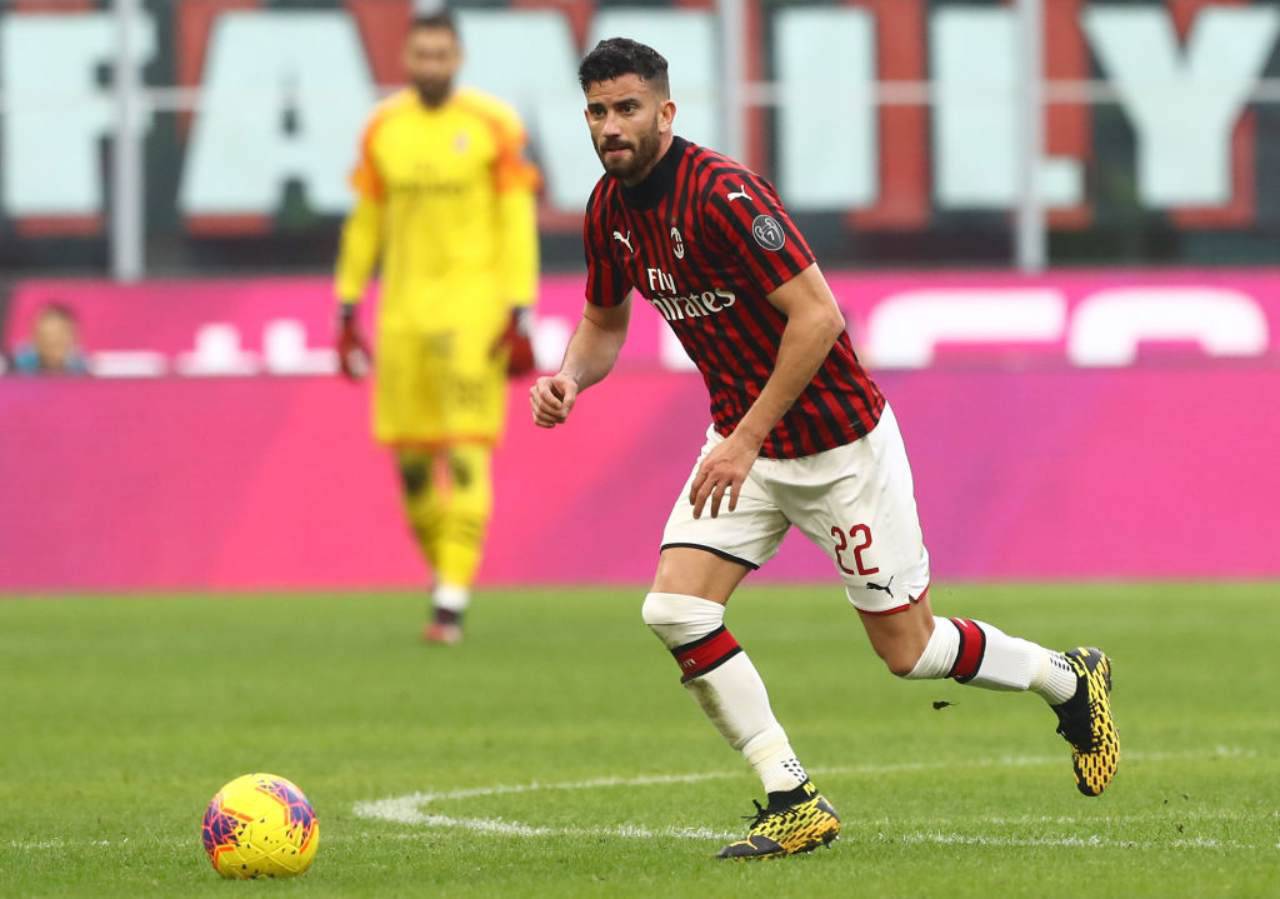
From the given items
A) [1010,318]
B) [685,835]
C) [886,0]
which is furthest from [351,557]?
[886,0]

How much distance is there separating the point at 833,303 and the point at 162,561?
9.87 meters

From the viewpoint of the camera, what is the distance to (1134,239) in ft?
82.5

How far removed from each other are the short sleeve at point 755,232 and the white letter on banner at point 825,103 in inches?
A: 727

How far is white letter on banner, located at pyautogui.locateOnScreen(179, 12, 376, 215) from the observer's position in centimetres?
2488

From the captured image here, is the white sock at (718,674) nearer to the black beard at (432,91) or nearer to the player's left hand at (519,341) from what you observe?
the player's left hand at (519,341)

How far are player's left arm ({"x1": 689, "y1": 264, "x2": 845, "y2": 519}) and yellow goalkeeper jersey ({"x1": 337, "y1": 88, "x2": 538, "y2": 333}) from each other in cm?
685

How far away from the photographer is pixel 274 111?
25.0 meters

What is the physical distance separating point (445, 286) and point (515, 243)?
44cm

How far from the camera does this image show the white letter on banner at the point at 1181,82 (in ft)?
83.1

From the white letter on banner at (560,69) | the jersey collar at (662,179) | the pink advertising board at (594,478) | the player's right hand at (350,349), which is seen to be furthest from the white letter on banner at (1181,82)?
the jersey collar at (662,179)

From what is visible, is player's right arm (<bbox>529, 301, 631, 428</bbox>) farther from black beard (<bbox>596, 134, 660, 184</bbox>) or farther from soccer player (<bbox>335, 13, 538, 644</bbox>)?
soccer player (<bbox>335, 13, 538, 644</bbox>)

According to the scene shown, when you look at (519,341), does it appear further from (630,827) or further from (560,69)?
(560,69)

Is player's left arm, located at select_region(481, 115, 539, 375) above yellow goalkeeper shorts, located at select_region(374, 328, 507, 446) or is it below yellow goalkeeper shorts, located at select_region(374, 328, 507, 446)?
above

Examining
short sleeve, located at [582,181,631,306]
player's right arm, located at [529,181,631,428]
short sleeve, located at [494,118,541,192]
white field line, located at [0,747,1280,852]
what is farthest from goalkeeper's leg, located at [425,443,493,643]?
short sleeve, located at [582,181,631,306]
